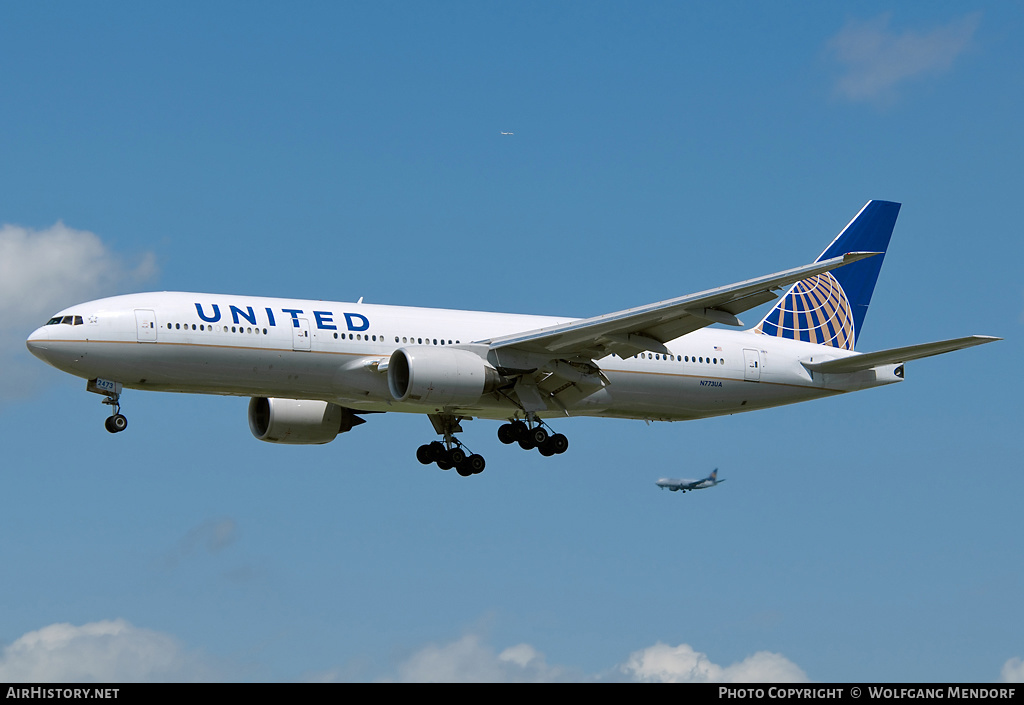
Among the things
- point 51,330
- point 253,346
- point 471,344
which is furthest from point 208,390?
point 471,344

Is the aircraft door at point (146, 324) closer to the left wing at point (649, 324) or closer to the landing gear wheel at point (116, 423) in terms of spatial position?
the landing gear wheel at point (116, 423)

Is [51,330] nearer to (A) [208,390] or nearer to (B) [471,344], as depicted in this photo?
(A) [208,390]

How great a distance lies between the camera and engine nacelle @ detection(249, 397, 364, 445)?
39656mm

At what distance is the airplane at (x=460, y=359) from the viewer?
3297 centimetres

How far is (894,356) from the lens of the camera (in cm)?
3759

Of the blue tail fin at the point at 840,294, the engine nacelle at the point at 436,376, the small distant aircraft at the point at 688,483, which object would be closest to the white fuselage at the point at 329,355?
the engine nacelle at the point at 436,376

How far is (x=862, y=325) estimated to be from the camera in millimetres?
44281

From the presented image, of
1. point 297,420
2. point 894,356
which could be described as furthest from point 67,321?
point 894,356

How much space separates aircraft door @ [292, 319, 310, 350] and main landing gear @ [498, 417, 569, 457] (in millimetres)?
6514

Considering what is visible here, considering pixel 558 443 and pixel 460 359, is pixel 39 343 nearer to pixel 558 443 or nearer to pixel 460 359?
pixel 460 359

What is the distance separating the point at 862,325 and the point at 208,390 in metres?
21.4

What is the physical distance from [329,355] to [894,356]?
15.3m

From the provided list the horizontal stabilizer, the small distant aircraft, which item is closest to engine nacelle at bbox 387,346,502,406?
the horizontal stabilizer

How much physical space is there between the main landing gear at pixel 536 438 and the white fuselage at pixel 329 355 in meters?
0.51
